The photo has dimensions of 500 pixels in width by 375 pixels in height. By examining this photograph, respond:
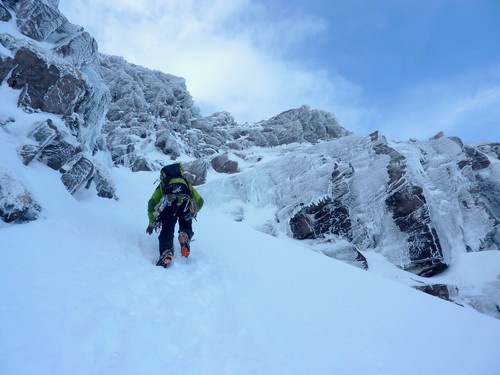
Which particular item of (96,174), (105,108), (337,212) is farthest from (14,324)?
(337,212)

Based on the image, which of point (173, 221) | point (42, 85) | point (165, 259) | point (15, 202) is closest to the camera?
point (15, 202)

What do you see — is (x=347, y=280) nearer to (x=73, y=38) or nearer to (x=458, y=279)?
(x=458, y=279)

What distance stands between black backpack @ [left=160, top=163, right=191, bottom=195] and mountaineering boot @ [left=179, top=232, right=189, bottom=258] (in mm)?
997

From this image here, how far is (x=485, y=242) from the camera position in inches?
762

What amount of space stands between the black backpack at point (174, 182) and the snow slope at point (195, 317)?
1.31 metres

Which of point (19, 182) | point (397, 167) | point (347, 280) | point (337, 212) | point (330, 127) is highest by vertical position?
point (330, 127)

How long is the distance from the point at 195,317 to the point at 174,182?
11.9ft

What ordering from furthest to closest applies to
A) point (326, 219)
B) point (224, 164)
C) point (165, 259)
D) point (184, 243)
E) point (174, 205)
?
point (224, 164) < point (326, 219) < point (174, 205) < point (184, 243) < point (165, 259)

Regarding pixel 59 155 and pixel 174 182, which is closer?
pixel 174 182

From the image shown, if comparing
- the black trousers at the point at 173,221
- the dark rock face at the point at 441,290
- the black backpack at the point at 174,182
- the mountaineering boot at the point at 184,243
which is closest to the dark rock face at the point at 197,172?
the dark rock face at the point at 441,290

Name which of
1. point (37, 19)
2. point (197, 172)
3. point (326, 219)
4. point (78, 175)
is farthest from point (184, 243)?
point (197, 172)

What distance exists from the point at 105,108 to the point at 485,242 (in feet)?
78.8

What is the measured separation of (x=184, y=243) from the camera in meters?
6.37

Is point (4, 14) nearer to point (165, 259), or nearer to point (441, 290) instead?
point (165, 259)
